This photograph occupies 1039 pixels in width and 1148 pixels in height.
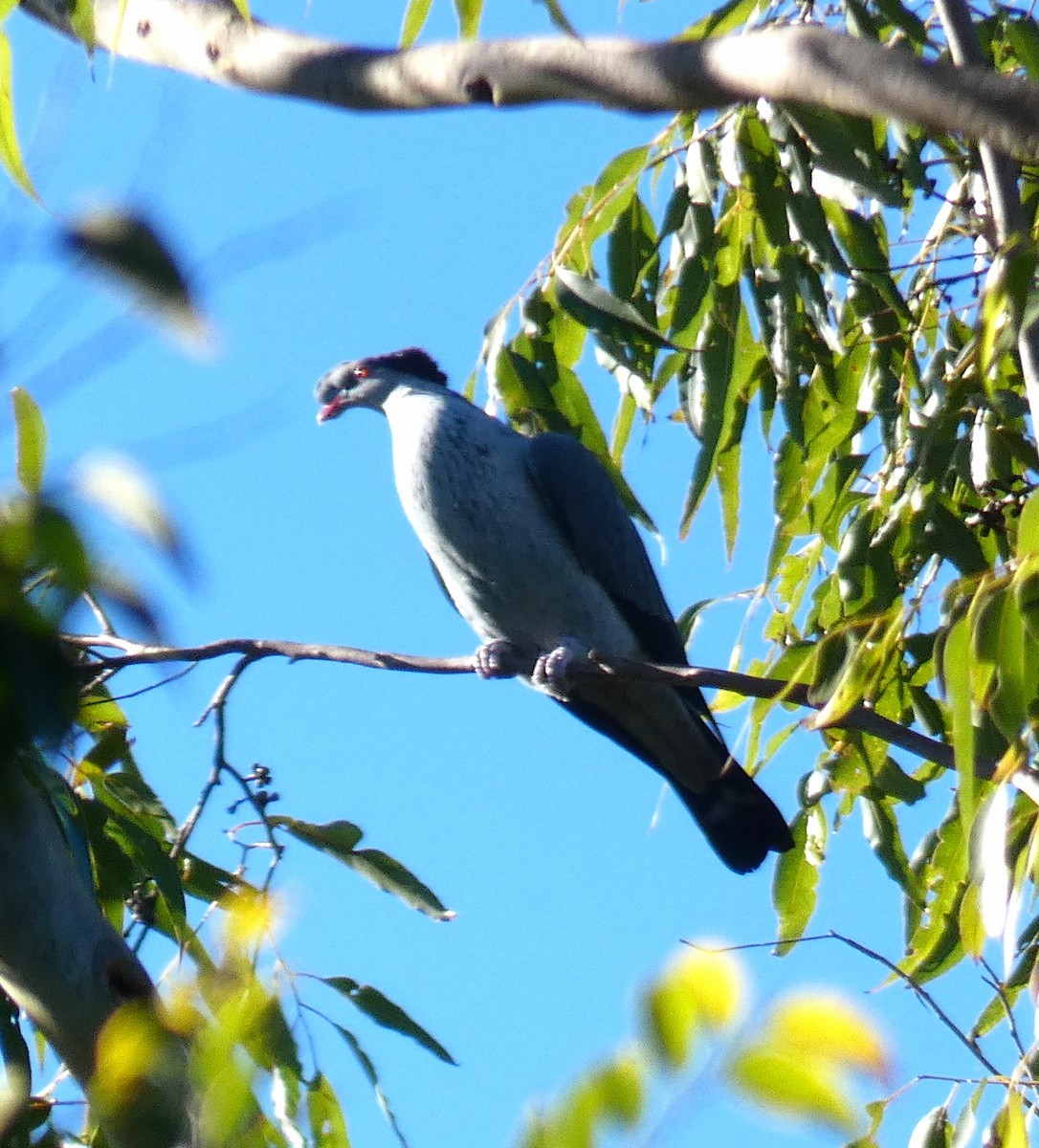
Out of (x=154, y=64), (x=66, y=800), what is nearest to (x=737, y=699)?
(x=66, y=800)

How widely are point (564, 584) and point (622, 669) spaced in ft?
3.63

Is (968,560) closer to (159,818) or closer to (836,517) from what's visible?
(836,517)

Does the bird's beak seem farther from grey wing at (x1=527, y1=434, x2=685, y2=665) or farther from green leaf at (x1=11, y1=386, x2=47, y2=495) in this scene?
green leaf at (x1=11, y1=386, x2=47, y2=495)

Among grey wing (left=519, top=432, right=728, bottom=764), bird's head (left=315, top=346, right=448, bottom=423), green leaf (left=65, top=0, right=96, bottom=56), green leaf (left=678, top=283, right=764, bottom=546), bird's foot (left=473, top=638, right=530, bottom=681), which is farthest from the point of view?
bird's head (left=315, top=346, right=448, bottom=423)

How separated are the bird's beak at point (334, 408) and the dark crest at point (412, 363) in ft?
0.40

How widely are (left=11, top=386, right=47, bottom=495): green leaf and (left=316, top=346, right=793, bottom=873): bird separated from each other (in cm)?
220

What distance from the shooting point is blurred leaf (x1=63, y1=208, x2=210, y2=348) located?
0.80 meters

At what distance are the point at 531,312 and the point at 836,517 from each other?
2.17 ft

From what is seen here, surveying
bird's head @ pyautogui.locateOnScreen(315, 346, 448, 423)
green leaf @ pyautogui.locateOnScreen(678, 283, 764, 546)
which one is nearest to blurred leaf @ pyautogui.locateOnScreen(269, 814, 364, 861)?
green leaf @ pyautogui.locateOnScreen(678, 283, 764, 546)

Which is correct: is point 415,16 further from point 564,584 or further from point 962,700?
point 564,584

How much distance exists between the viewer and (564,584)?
3.55m

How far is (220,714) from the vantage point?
2293 mm

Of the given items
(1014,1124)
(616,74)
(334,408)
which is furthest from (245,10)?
(334,408)

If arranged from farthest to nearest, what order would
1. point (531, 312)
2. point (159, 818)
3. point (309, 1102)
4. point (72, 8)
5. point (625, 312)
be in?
point (531, 312) → point (159, 818) → point (625, 312) → point (309, 1102) → point (72, 8)
